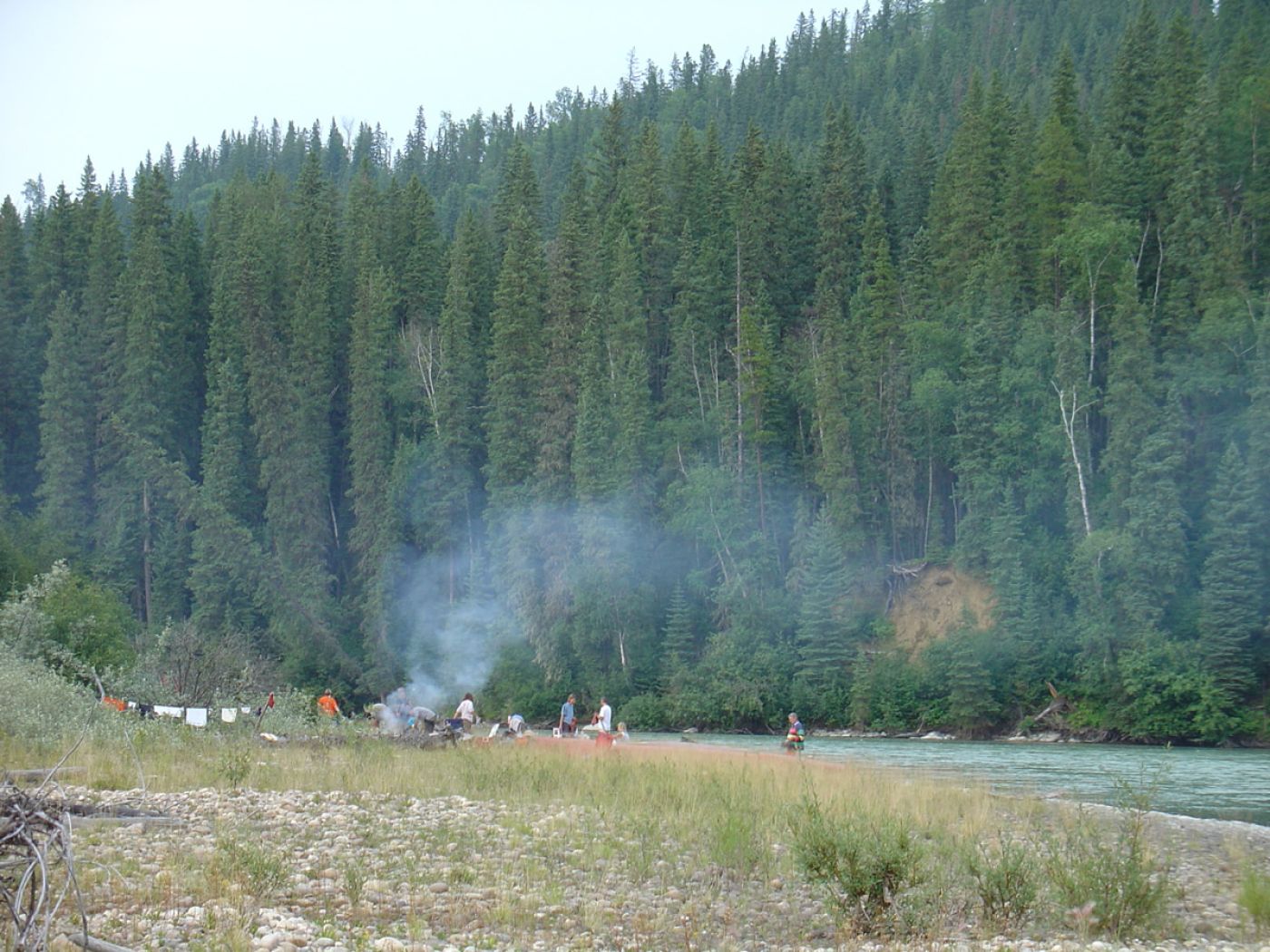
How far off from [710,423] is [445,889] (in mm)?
→ 50497

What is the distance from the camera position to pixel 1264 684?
4581 centimetres

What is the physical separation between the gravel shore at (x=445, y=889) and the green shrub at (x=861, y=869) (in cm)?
36

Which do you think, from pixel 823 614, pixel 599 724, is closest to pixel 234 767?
pixel 599 724

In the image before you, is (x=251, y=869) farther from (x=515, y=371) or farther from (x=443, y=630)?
(x=515, y=371)

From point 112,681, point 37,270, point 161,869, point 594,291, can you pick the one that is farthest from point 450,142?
point 161,869

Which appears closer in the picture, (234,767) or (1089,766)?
(234,767)

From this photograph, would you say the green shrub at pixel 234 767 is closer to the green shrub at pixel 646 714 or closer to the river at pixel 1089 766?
the river at pixel 1089 766

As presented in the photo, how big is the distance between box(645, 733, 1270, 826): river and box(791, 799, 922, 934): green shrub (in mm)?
3040

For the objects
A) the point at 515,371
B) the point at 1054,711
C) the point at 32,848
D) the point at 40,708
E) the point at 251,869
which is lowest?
the point at 1054,711

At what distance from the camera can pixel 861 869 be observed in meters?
12.6

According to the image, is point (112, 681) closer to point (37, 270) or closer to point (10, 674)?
point (10, 674)

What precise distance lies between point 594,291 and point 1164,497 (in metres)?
30.7

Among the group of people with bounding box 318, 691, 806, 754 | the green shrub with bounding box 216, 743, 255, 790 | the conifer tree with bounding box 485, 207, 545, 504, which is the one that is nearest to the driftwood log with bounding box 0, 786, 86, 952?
the green shrub with bounding box 216, 743, 255, 790

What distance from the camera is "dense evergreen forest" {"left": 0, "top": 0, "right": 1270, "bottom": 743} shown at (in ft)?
164
